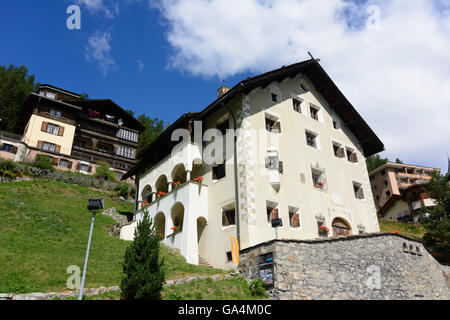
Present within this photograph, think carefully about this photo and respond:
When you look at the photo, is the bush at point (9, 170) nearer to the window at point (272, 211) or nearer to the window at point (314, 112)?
the window at point (272, 211)

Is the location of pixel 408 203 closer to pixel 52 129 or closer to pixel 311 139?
pixel 311 139

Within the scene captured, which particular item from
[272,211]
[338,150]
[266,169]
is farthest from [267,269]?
[338,150]

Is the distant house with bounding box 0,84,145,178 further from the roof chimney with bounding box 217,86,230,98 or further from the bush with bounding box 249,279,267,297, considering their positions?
the bush with bounding box 249,279,267,297

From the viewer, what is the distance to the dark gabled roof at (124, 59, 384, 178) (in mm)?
23375

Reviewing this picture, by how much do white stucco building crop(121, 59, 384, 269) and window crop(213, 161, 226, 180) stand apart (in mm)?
66

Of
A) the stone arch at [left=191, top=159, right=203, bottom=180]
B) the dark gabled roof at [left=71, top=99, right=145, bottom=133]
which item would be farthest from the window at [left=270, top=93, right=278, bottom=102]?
the dark gabled roof at [left=71, top=99, right=145, bottom=133]

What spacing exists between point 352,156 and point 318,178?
5.72 metres

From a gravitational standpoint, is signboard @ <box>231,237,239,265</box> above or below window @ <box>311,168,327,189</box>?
below

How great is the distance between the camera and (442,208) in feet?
91.8

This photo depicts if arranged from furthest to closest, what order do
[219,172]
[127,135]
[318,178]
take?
1. [127,135]
2. [318,178]
3. [219,172]

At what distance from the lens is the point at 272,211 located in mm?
20484

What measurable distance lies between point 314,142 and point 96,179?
1006 inches

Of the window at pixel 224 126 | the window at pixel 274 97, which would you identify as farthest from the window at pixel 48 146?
the window at pixel 274 97
